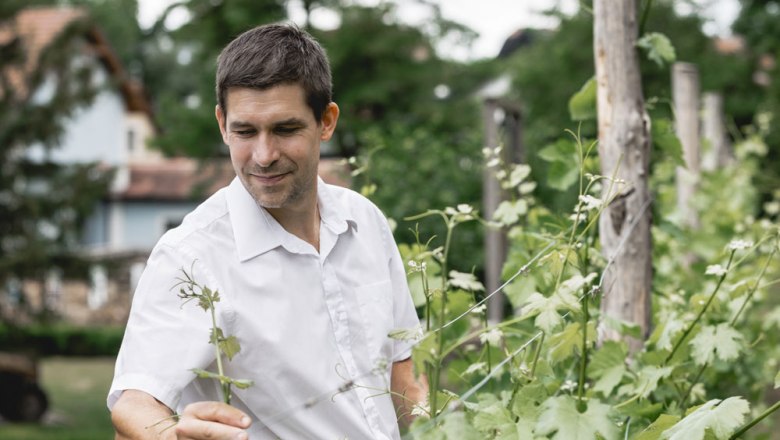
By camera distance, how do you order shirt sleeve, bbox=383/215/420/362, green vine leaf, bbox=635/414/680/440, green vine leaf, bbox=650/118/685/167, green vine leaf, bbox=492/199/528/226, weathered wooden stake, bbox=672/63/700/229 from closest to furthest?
green vine leaf, bbox=635/414/680/440 < shirt sleeve, bbox=383/215/420/362 < green vine leaf, bbox=492/199/528/226 < green vine leaf, bbox=650/118/685/167 < weathered wooden stake, bbox=672/63/700/229

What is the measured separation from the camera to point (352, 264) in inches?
88.7

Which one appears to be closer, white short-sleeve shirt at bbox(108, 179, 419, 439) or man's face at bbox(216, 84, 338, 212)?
white short-sleeve shirt at bbox(108, 179, 419, 439)

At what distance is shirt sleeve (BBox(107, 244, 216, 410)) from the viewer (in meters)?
1.81

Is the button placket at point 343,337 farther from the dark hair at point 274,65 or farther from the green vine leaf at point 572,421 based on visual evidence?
the green vine leaf at point 572,421

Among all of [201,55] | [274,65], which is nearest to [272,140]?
[274,65]

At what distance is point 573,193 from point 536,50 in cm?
1148

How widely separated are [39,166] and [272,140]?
14.2 metres

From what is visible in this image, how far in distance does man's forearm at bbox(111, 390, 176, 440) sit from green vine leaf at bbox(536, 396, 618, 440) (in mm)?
583

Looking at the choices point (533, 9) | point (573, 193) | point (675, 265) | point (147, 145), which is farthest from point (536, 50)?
point (675, 265)

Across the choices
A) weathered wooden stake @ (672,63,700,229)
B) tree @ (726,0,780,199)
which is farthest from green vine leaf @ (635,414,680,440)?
tree @ (726,0,780,199)

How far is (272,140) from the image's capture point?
196cm

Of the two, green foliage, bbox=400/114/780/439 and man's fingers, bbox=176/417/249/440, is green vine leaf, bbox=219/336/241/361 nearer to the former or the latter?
man's fingers, bbox=176/417/249/440

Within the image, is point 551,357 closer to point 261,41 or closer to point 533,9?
A: point 261,41

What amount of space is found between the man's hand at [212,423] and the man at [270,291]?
21 centimetres
